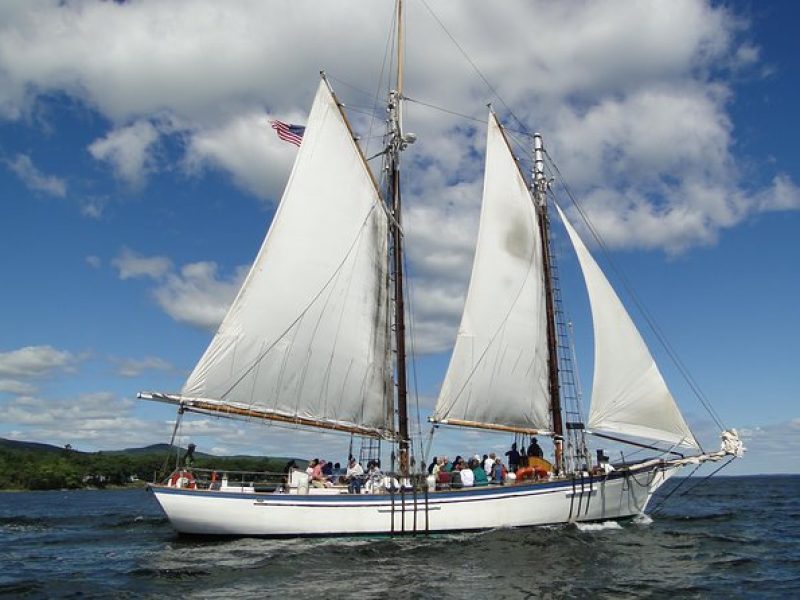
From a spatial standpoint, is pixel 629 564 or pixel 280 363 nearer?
pixel 629 564

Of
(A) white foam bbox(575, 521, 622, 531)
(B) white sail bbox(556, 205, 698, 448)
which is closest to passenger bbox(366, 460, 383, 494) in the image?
(A) white foam bbox(575, 521, 622, 531)

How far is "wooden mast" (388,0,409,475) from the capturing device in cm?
3369

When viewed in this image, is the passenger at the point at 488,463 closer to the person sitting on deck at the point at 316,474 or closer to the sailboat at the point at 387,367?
the sailboat at the point at 387,367

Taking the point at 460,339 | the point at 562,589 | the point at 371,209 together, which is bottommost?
the point at 562,589

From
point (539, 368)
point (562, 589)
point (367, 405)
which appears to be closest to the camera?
point (562, 589)

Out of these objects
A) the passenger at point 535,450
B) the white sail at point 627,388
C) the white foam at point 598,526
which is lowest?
the white foam at point 598,526

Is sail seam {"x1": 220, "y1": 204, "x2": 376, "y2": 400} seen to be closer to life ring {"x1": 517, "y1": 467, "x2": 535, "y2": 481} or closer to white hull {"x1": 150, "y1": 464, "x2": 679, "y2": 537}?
white hull {"x1": 150, "y1": 464, "x2": 679, "y2": 537}

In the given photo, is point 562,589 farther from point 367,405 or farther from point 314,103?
point 314,103

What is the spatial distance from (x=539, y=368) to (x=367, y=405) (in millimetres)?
9001

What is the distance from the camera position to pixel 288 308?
105 ft

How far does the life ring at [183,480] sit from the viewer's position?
2978cm

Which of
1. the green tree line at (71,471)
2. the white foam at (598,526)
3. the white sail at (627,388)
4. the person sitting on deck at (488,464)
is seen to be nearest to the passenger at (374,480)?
the person sitting on deck at (488,464)

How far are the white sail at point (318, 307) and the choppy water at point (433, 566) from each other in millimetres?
6396

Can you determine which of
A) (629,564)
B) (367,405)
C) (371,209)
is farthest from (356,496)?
(371,209)
